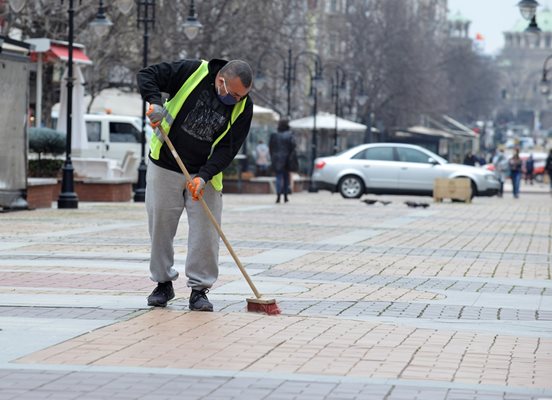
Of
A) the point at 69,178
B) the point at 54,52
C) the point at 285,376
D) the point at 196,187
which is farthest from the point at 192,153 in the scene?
the point at 54,52

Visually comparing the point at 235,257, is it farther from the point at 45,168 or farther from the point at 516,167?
the point at 516,167

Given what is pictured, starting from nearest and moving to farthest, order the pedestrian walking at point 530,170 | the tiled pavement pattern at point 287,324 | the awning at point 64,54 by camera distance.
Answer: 1. the tiled pavement pattern at point 287,324
2. the awning at point 64,54
3. the pedestrian walking at point 530,170

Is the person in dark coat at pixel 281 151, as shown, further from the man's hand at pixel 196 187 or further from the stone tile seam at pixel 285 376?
the stone tile seam at pixel 285 376

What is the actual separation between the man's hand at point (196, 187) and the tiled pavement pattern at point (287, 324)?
76 centimetres

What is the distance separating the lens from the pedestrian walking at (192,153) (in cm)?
984

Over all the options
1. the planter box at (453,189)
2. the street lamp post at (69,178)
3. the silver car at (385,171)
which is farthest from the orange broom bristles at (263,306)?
the silver car at (385,171)

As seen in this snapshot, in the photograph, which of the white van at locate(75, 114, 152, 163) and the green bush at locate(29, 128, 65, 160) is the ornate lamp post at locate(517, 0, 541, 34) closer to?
the white van at locate(75, 114, 152, 163)

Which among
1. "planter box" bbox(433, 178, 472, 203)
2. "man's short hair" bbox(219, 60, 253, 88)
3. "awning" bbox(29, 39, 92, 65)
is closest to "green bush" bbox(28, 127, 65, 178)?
"awning" bbox(29, 39, 92, 65)

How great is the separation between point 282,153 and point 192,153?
21.7 m

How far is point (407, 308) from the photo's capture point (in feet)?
35.2

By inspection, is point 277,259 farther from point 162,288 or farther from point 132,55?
point 132,55

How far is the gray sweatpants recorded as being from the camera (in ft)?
32.6

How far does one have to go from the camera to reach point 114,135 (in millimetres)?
36906

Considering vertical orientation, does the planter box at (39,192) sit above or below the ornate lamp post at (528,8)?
below
